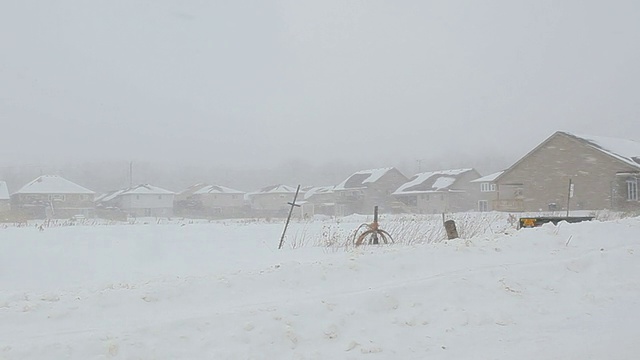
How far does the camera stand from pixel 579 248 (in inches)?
360

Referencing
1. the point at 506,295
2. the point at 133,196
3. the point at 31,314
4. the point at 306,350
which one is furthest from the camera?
the point at 133,196

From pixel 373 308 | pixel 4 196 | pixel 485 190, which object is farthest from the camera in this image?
pixel 485 190

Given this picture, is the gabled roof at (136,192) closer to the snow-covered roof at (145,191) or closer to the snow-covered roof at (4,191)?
the snow-covered roof at (145,191)

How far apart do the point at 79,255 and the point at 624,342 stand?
34.3 feet

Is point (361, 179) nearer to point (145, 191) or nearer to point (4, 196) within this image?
point (145, 191)

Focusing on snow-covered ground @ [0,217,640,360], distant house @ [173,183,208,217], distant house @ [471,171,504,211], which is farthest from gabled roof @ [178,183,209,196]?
snow-covered ground @ [0,217,640,360]

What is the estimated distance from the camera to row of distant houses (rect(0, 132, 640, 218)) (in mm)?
37531

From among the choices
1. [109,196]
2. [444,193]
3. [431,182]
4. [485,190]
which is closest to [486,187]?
[485,190]

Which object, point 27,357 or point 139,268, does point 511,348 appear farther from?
point 139,268

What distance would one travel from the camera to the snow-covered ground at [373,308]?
5.43 m

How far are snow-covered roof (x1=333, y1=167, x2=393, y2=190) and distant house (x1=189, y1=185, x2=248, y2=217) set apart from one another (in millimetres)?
10039

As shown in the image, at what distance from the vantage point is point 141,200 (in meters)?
53.9

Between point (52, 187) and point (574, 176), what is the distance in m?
38.2

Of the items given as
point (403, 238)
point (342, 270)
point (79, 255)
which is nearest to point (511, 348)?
point (342, 270)
